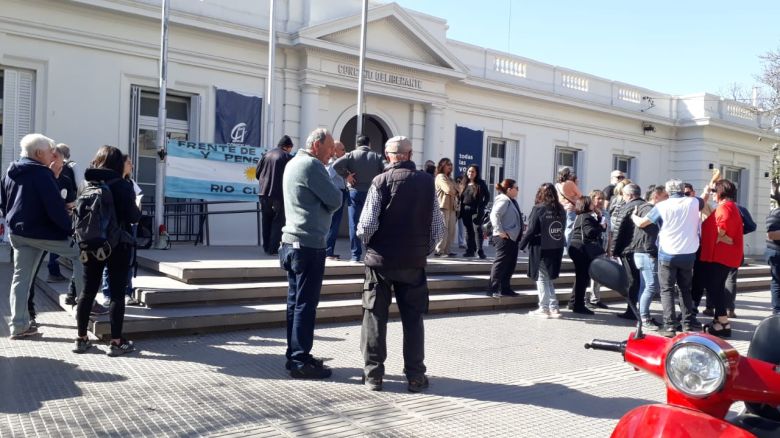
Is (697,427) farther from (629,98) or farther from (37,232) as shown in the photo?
(629,98)

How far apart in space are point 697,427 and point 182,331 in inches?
219

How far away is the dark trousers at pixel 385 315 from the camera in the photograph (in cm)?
517

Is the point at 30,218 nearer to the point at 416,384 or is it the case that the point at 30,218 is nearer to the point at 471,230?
the point at 416,384

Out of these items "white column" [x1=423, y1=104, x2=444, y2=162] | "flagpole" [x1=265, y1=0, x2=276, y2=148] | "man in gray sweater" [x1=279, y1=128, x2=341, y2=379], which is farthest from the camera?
"white column" [x1=423, y1=104, x2=444, y2=162]

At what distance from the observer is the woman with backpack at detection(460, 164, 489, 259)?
11852 millimetres

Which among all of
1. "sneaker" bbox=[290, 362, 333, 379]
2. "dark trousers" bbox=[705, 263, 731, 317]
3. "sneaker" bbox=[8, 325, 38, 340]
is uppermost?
"dark trousers" bbox=[705, 263, 731, 317]

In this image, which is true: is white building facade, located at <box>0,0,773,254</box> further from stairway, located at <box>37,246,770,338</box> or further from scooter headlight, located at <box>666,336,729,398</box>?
scooter headlight, located at <box>666,336,729,398</box>

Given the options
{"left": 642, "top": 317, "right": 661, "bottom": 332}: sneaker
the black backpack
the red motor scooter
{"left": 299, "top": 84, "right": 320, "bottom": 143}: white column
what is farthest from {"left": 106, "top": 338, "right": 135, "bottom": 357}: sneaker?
{"left": 299, "top": 84, "right": 320, "bottom": 143}: white column

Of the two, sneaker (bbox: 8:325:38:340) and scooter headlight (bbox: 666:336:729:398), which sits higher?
scooter headlight (bbox: 666:336:729:398)

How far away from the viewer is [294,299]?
5.43 meters

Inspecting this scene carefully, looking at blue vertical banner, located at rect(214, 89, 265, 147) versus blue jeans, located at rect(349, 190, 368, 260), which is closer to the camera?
blue jeans, located at rect(349, 190, 368, 260)

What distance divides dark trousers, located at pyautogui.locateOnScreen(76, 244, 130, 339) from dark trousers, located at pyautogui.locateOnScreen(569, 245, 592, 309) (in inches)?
243

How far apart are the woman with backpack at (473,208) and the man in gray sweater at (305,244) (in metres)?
6.78

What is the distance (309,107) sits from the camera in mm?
14586
